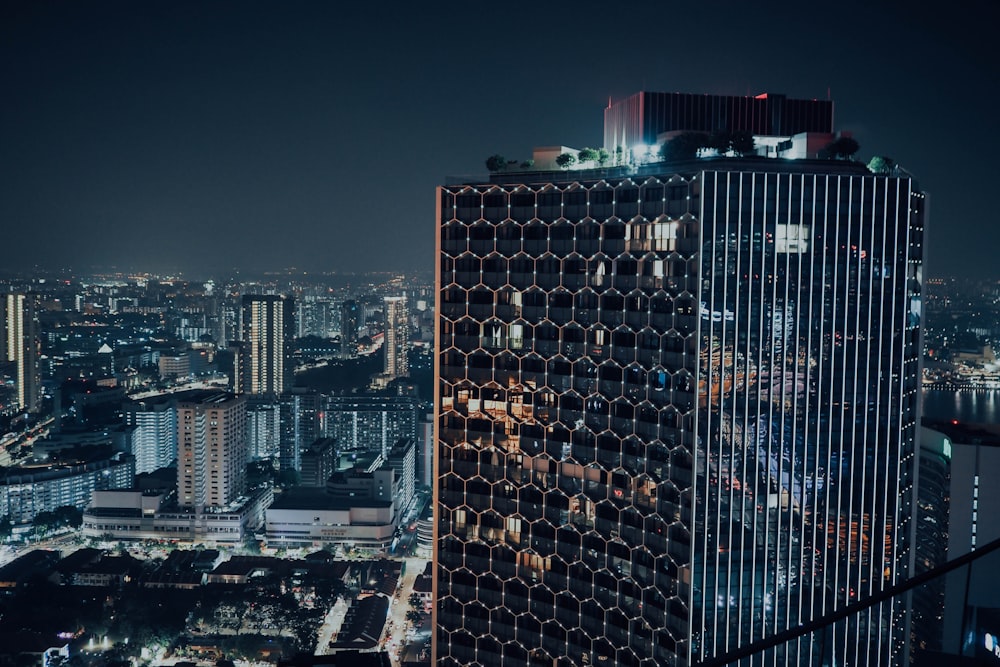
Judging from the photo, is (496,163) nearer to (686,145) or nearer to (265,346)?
(686,145)

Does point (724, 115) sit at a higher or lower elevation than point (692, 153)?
higher

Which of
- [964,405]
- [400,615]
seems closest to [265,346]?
[400,615]

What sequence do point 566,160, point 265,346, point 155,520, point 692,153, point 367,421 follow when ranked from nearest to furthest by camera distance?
point 692,153
point 566,160
point 155,520
point 367,421
point 265,346

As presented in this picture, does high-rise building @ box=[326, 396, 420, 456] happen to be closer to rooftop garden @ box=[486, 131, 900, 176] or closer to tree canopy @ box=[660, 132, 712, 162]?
rooftop garden @ box=[486, 131, 900, 176]

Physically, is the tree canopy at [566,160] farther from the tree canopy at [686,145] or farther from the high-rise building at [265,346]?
the high-rise building at [265,346]

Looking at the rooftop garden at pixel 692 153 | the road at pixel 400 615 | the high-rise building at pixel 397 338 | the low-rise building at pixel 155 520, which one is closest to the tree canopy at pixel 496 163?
the rooftop garden at pixel 692 153

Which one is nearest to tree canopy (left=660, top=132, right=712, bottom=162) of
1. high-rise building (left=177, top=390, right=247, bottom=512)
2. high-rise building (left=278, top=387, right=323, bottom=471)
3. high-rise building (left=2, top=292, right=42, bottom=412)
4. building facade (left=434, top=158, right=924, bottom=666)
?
building facade (left=434, top=158, right=924, bottom=666)
